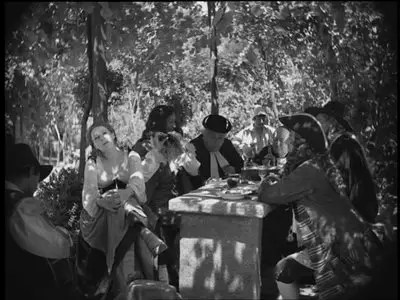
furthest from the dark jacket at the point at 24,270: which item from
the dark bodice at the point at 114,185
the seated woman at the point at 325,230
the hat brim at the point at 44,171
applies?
the seated woman at the point at 325,230

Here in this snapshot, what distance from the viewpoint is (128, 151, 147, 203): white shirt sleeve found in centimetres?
464

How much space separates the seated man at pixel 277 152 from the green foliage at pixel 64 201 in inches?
100

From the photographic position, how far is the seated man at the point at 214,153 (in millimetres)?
6254

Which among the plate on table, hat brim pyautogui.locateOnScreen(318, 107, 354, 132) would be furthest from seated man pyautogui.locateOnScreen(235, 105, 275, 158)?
the plate on table

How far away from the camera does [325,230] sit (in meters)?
3.89

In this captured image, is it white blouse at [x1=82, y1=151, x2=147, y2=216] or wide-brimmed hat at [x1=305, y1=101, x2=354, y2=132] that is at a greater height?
wide-brimmed hat at [x1=305, y1=101, x2=354, y2=132]

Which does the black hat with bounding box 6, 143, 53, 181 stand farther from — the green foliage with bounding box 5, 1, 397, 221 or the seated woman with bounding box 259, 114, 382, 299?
the seated woman with bounding box 259, 114, 382, 299

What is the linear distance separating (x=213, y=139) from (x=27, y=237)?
10.4 ft

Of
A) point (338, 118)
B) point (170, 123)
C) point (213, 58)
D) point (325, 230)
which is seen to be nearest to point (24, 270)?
point (325, 230)

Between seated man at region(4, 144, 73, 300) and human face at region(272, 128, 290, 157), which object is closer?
seated man at region(4, 144, 73, 300)

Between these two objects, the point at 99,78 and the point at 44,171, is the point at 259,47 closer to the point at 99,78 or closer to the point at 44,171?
the point at 99,78

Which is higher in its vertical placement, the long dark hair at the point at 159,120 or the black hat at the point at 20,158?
the long dark hair at the point at 159,120

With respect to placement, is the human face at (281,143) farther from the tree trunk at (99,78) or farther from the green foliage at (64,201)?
the tree trunk at (99,78)

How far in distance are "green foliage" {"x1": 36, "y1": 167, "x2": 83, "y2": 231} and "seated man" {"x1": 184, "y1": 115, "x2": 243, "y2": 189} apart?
1.56 metres
